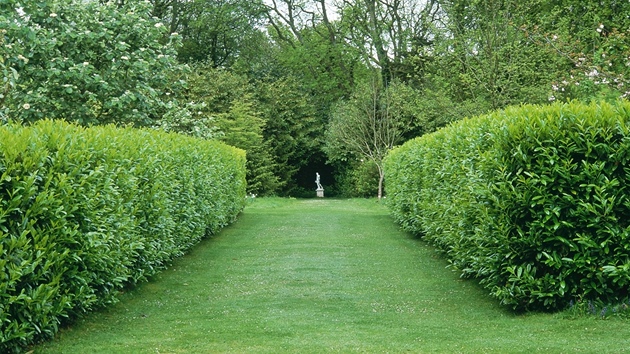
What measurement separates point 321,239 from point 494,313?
6224 mm

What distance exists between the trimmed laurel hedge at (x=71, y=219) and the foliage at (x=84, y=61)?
4670 mm

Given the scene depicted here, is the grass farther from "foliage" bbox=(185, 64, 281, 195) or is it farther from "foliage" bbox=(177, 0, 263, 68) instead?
"foliage" bbox=(177, 0, 263, 68)

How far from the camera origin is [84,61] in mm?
13438

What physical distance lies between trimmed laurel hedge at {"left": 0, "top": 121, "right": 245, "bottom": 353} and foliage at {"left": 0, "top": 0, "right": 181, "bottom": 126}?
4670mm

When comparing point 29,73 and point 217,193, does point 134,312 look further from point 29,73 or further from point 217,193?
point 29,73

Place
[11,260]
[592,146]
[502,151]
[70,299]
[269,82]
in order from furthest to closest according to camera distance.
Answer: [269,82] < [502,151] < [592,146] < [70,299] < [11,260]

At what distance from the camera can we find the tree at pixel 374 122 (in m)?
29.2

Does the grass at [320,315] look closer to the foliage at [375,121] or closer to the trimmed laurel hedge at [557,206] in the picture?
the trimmed laurel hedge at [557,206]

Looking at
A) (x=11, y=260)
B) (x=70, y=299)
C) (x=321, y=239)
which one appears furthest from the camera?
(x=321, y=239)

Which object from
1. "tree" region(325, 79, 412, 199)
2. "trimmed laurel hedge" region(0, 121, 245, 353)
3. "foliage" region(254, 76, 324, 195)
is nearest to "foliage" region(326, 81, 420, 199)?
"tree" region(325, 79, 412, 199)

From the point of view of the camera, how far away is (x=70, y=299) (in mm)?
5453

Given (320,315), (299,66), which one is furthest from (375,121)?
(320,315)

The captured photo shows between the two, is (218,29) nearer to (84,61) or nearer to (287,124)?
(287,124)

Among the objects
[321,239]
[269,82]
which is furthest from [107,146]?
[269,82]
